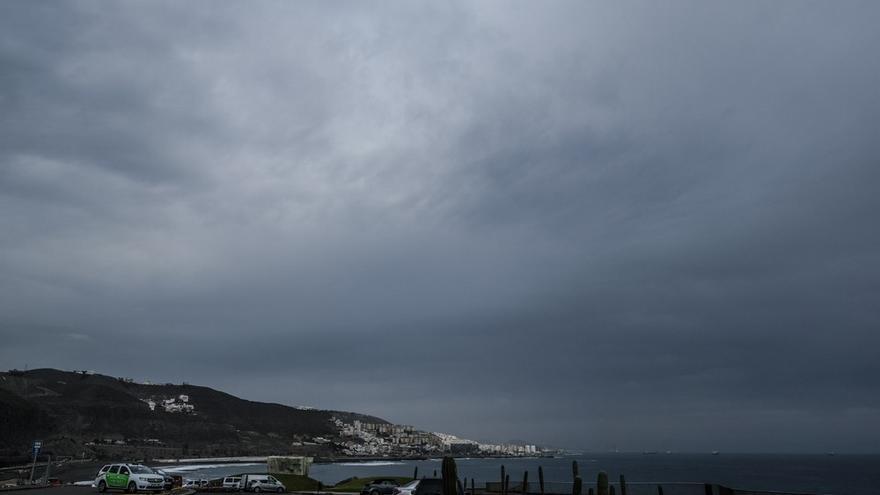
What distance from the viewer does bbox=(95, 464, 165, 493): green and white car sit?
43656 mm

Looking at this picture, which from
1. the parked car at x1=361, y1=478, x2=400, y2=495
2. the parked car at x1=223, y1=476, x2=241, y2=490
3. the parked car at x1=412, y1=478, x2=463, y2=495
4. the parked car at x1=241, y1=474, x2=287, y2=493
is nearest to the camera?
the parked car at x1=412, y1=478, x2=463, y2=495

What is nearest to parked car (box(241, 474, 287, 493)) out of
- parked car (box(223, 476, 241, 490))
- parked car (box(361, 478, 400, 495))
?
parked car (box(223, 476, 241, 490))

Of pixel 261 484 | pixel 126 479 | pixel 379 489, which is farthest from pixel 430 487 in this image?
pixel 261 484

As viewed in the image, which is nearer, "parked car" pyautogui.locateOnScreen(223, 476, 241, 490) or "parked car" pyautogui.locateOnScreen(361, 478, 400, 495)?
"parked car" pyautogui.locateOnScreen(361, 478, 400, 495)

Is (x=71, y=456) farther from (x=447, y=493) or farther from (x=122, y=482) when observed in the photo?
(x=447, y=493)

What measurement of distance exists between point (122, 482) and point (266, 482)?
1405 centimetres

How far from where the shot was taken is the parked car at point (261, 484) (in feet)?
179

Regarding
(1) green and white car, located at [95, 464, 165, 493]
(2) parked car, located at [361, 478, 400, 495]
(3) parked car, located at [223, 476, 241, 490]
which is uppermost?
(1) green and white car, located at [95, 464, 165, 493]

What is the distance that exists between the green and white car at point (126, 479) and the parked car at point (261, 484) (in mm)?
10497

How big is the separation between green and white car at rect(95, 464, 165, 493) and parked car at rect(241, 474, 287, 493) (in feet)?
34.4

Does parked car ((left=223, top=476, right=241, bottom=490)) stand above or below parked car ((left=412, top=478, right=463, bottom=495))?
below

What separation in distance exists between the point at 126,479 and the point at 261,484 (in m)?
13.5

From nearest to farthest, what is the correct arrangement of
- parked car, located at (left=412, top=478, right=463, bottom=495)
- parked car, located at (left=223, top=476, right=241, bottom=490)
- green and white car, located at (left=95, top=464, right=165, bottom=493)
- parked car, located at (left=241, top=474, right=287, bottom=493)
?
1. parked car, located at (left=412, top=478, right=463, bottom=495)
2. green and white car, located at (left=95, top=464, right=165, bottom=493)
3. parked car, located at (left=241, top=474, right=287, bottom=493)
4. parked car, located at (left=223, top=476, right=241, bottom=490)

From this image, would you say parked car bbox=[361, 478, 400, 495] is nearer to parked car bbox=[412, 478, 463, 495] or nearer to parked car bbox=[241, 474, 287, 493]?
parked car bbox=[241, 474, 287, 493]
